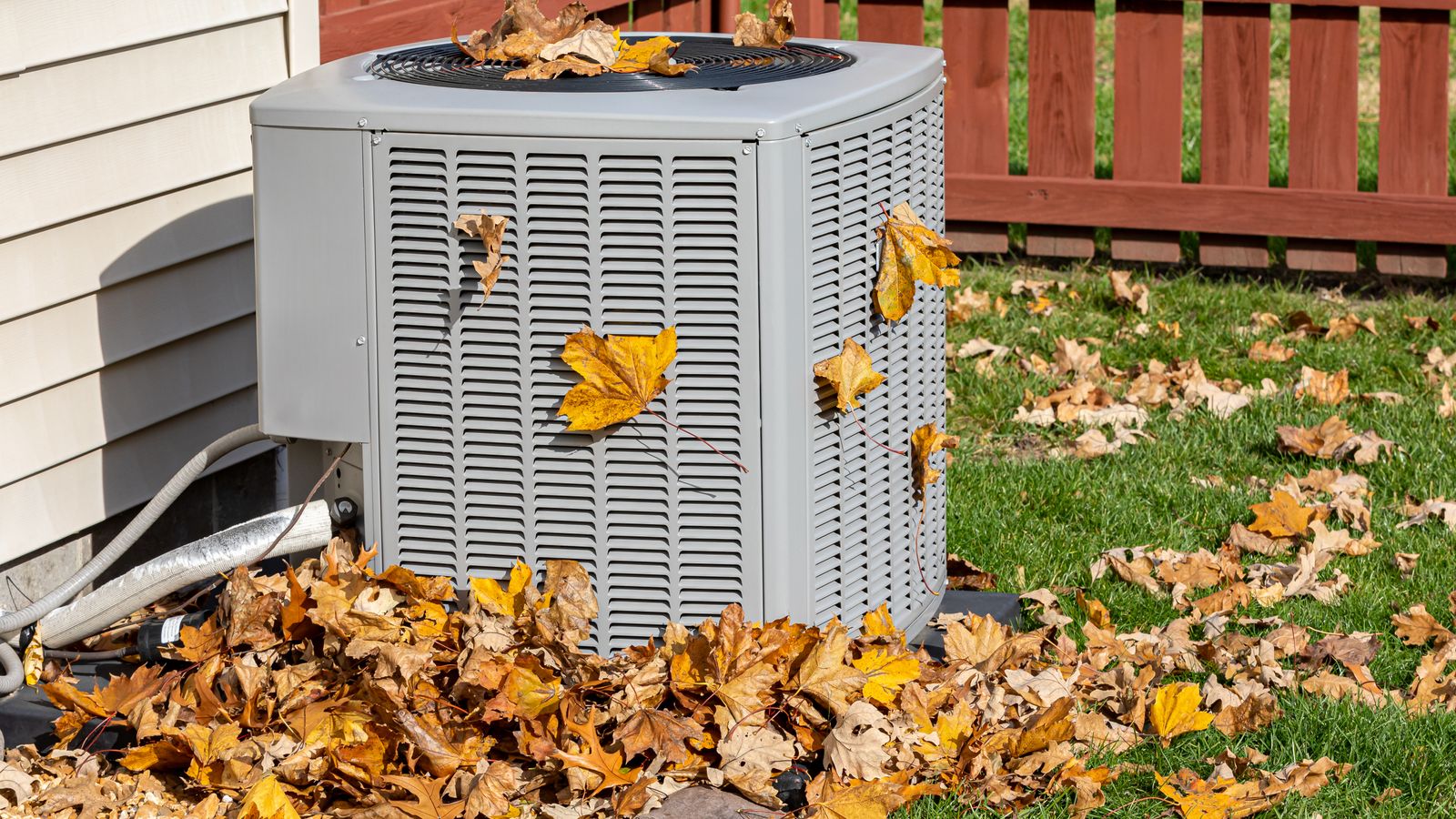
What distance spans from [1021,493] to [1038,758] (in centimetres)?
154

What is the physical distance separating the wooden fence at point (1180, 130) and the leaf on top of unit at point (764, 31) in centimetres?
272

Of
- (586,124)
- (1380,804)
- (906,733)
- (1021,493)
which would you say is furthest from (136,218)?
(1380,804)

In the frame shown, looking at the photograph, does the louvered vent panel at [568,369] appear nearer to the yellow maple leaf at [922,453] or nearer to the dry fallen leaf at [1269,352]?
the yellow maple leaf at [922,453]

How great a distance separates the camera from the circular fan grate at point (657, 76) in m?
2.89

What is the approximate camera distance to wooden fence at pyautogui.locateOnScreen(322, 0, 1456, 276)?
630cm

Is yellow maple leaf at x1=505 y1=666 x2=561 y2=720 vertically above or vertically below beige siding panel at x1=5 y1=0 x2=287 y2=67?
below

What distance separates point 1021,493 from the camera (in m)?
4.27

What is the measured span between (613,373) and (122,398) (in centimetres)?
141

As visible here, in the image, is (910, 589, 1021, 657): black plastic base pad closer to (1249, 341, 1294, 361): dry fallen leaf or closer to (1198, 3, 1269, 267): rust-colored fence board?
(1249, 341, 1294, 361): dry fallen leaf

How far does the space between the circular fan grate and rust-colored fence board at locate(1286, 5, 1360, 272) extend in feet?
11.9

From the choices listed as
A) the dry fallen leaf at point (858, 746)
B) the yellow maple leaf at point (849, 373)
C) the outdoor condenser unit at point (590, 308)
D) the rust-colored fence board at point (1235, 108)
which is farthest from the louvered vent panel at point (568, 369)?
the rust-colored fence board at point (1235, 108)

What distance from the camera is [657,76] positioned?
3.01 meters

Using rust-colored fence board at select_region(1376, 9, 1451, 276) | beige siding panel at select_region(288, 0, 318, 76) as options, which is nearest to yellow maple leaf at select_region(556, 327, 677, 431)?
beige siding panel at select_region(288, 0, 318, 76)

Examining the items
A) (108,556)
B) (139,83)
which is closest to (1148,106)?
(139,83)
